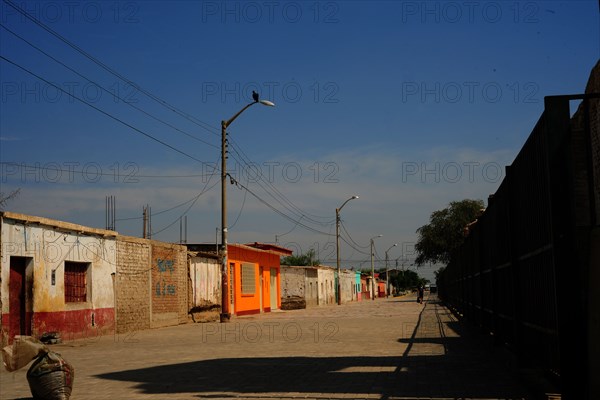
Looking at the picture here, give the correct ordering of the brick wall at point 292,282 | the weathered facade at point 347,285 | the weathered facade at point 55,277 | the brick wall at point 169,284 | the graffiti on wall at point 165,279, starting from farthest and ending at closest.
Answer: the weathered facade at point 347,285
the brick wall at point 292,282
the graffiti on wall at point 165,279
the brick wall at point 169,284
the weathered facade at point 55,277

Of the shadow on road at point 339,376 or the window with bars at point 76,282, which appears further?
the window with bars at point 76,282

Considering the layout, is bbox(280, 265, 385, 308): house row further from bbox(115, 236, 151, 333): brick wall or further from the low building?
bbox(115, 236, 151, 333): brick wall

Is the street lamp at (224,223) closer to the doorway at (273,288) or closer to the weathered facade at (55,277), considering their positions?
the weathered facade at (55,277)

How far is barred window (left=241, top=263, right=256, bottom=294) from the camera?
132 ft

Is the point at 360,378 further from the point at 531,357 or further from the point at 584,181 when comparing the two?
the point at 584,181

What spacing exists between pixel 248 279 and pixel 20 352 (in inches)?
1297

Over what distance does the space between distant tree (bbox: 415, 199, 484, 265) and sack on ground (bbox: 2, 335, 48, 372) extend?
6670 cm

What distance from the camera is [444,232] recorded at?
247 ft

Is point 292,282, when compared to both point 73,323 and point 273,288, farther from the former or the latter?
point 73,323

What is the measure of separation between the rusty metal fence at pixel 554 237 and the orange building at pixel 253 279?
29208 millimetres

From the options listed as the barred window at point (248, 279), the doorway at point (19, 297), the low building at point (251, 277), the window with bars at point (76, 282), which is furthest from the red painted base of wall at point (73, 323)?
the barred window at point (248, 279)

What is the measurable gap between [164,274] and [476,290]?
1482cm

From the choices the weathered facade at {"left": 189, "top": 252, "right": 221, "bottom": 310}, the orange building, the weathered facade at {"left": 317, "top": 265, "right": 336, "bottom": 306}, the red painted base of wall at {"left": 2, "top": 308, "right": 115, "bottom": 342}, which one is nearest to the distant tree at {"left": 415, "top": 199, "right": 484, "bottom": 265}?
the weathered facade at {"left": 317, "top": 265, "right": 336, "bottom": 306}

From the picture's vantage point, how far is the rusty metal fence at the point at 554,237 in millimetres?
5312
